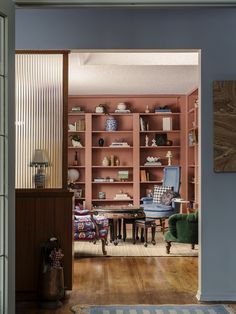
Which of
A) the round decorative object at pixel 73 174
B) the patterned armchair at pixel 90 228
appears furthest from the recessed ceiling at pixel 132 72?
the patterned armchair at pixel 90 228

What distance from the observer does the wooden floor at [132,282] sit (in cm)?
464

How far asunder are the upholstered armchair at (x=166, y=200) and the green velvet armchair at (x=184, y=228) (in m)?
1.79

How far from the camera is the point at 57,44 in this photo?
477cm

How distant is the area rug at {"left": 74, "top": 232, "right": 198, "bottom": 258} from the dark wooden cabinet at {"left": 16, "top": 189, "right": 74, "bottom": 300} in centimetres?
227

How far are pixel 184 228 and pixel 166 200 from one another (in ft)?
7.19

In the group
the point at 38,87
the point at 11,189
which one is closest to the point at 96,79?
the point at 38,87

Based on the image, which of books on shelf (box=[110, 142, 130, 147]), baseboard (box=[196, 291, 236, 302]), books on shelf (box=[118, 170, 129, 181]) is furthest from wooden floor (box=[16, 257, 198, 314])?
books on shelf (box=[110, 142, 130, 147])

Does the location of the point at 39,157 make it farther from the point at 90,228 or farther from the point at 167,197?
the point at 167,197

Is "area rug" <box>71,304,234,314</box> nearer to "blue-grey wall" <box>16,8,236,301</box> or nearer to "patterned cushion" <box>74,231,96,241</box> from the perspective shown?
"blue-grey wall" <box>16,8,236,301</box>

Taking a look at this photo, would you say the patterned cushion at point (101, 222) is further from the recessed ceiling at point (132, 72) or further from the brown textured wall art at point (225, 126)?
the brown textured wall art at point (225, 126)

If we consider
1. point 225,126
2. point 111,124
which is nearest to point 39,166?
point 225,126

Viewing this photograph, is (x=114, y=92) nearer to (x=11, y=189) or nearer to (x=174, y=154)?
(x=174, y=154)

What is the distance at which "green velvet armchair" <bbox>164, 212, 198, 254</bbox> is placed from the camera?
6.65 meters

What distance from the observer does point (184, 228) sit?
6723 millimetres
